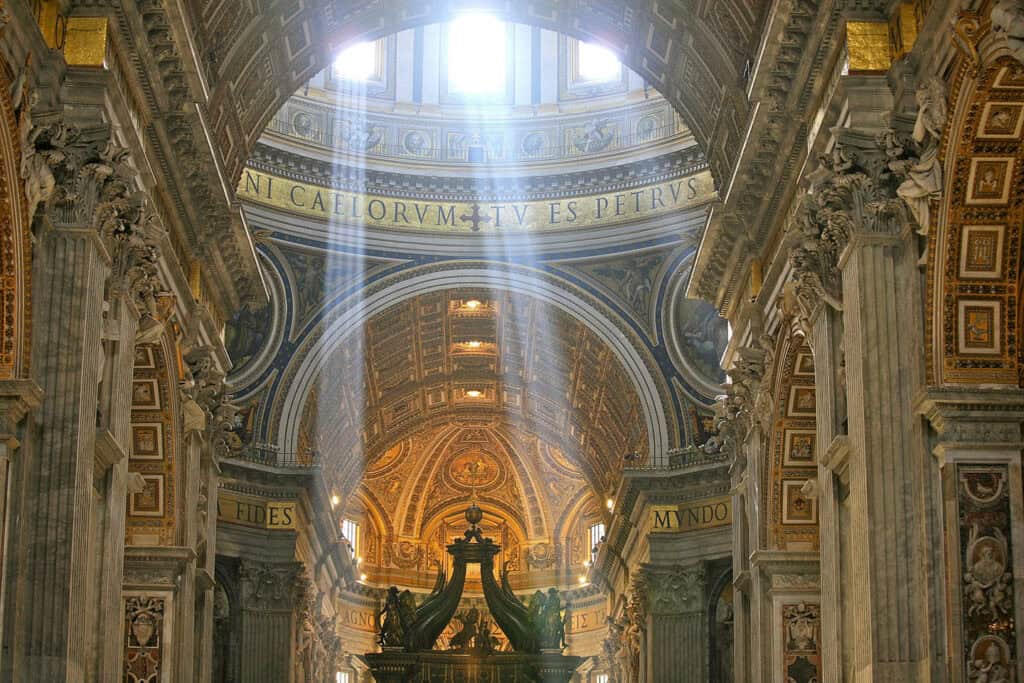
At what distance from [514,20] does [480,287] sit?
40.9ft

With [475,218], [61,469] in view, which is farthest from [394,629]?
[61,469]

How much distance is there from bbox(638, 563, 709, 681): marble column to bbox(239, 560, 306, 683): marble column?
7.19 meters

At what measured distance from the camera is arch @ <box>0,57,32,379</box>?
49.1 feet

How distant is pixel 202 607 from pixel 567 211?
16.6 m

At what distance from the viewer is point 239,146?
2519cm

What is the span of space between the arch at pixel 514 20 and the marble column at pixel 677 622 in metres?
12.7

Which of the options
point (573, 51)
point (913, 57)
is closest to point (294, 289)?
point (573, 51)

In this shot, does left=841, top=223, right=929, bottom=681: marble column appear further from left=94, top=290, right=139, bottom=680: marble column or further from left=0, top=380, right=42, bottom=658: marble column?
left=94, top=290, right=139, bottom=680: marble column

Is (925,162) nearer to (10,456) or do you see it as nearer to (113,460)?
(10,456)

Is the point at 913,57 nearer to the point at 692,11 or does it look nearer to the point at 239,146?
the point at 692,11

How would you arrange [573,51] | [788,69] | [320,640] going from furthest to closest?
[320,640]
[573,51]
[788,69]

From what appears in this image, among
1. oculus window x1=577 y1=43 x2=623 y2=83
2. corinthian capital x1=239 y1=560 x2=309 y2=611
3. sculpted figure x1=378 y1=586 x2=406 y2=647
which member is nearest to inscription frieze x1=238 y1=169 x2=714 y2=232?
oculus window x1=577 y1=43 x2=623 y2=83

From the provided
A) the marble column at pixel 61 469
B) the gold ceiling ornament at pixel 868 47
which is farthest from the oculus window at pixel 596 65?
the marble column at pixel 61 469

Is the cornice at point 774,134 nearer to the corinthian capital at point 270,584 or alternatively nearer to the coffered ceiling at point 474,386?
the corinthian capital at point 270,584
